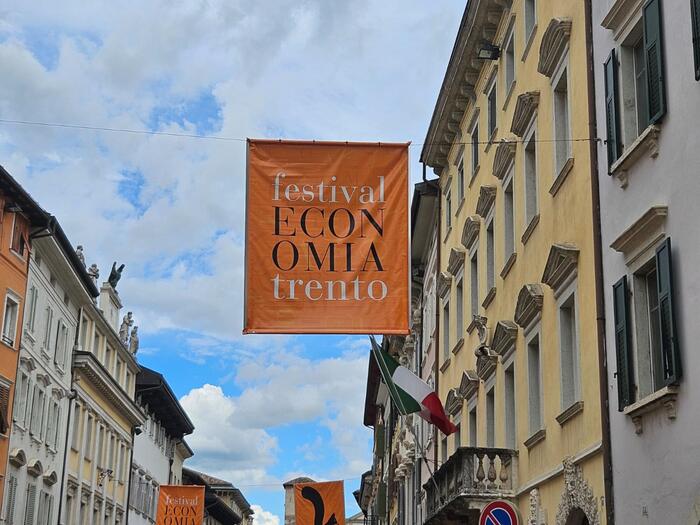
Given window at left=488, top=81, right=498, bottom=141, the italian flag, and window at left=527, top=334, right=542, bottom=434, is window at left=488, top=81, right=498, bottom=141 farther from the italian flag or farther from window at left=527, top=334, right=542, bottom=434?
window at left=527, top=334, right=542, bottom=434

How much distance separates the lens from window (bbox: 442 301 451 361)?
106 feet

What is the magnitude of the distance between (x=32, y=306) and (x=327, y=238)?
88.2 ft

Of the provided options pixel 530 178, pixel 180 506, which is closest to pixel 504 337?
pixel 530 178

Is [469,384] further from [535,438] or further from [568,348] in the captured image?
[568,348]

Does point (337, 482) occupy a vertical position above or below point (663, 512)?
above

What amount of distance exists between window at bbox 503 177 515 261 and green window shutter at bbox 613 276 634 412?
7.77 meters

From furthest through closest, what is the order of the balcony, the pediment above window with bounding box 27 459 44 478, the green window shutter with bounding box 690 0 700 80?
the pediment above window with bounding box 27 459 44 478, the balcony, the green window shutter with bounding box 690 0 700 80

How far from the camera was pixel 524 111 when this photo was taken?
71.4 ft

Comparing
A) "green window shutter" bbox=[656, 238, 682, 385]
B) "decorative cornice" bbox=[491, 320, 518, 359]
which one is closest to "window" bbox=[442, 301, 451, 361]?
"decorative cornice" bbox=[491, 320, 518, 359]

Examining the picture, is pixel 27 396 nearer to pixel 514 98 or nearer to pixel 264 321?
pixel 514 98

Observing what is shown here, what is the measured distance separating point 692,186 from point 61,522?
3910 cm

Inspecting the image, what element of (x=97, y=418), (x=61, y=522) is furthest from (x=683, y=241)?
(x=97, y=418)

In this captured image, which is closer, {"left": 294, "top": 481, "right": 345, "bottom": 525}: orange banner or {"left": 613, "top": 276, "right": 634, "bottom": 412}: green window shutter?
{"left": 613, "top": 276, "right": 634, "bottom": 412}: green window shutter

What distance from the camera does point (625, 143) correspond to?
1583 centimetres
